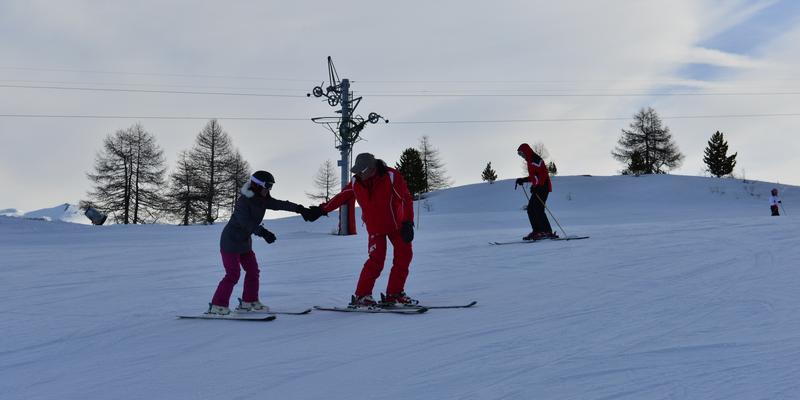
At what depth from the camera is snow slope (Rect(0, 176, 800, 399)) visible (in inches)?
146

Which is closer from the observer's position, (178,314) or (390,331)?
(390,331)

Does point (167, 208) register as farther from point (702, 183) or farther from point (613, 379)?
point (613, 379)

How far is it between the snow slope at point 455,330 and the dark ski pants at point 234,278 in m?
0.39

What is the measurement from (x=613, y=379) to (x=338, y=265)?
729 cm

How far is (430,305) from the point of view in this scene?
657cm

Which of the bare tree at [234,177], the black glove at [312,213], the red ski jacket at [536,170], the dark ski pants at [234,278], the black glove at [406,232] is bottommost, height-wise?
the dark ski pants at [234,278]

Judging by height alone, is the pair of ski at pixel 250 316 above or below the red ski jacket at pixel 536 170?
below

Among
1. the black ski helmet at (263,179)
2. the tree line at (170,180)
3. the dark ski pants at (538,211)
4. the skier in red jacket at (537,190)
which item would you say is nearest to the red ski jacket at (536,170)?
the skier in red jacket at (537,190)

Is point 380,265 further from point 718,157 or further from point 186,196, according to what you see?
point 718,157

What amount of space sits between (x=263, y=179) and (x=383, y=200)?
4.02ft

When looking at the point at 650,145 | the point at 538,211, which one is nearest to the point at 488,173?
the point at 650,145

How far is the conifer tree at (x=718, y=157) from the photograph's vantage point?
63.9 meters

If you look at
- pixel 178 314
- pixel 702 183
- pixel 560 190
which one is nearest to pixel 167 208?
pixel 560 190

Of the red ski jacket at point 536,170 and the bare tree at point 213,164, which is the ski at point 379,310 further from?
the bare tree at point 213,164
